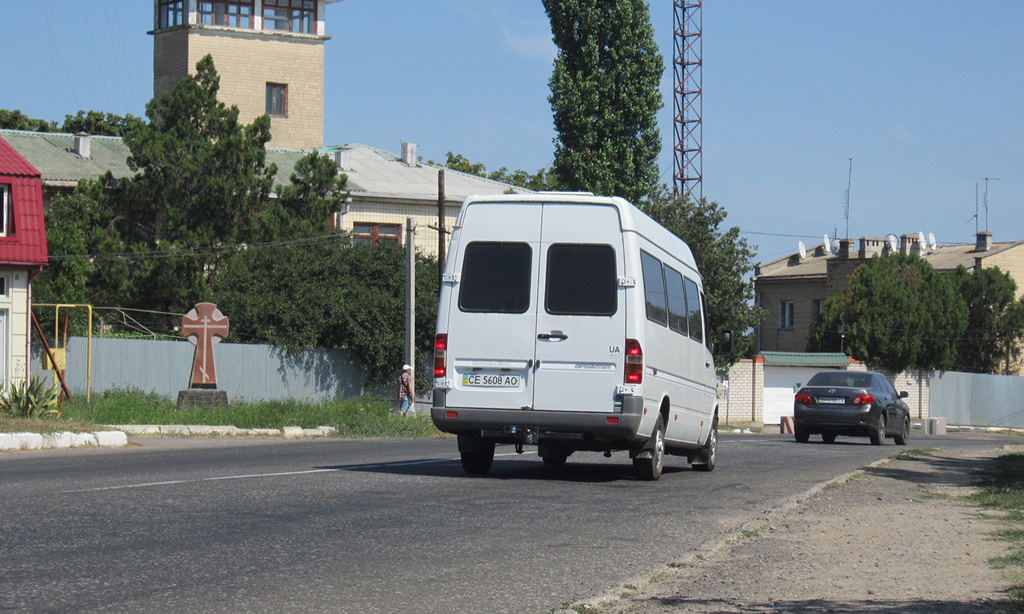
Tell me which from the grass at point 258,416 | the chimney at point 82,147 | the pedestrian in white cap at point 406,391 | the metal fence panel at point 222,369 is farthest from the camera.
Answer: the chimney at point 82,147

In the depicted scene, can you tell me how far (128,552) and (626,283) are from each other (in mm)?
6463

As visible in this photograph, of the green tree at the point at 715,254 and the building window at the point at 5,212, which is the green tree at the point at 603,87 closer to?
the green tree at the point at 715,254

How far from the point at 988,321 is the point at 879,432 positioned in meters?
40.0

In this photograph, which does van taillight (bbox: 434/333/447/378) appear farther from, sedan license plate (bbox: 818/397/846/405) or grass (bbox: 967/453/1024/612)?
sedan license plate (bbox: 818/397/846/405)

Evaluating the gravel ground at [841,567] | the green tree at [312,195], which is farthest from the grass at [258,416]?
the gravel ground at [841,567]

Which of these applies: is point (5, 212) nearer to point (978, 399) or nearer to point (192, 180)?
point (192, 180)

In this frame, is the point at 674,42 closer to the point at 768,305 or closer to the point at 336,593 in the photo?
the point at 768,305

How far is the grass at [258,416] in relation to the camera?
84.4ft

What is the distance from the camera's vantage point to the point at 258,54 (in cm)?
5306

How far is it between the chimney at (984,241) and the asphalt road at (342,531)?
58.8 m

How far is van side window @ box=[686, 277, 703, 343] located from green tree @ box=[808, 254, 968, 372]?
4317 cm

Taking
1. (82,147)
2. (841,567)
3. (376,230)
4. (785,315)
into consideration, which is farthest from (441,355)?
(785,315)

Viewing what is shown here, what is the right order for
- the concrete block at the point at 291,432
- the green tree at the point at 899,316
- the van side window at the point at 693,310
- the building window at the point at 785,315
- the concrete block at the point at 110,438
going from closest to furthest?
the van side window at the point at 693,310 → the concrete block at the point at 110,438 → the concrete block at the point at 291,432 → the green tree at the point at 899,316 → the building window at the point at 785,315

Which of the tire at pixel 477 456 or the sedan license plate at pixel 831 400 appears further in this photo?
the sedan license plate at pixel 831 400
